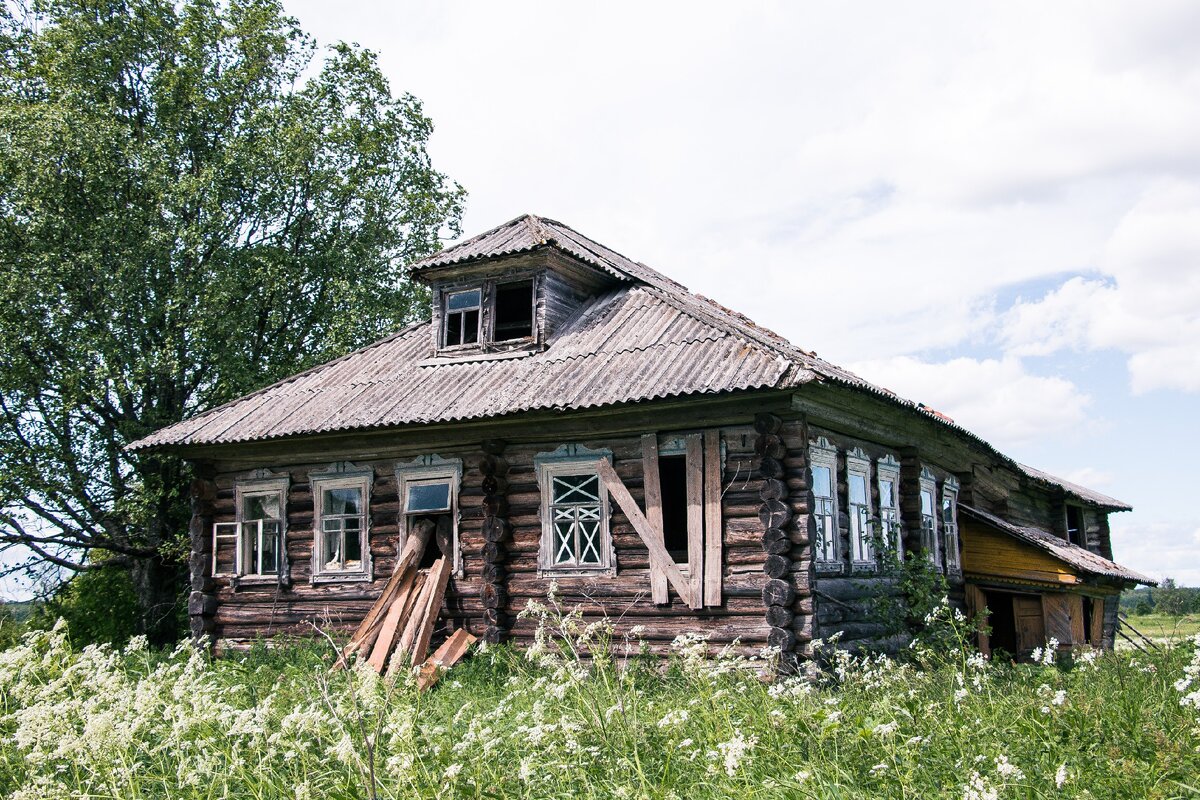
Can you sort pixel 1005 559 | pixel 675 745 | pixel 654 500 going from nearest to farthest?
pixel 675 745, pixel 654 500, pixel 1005 559

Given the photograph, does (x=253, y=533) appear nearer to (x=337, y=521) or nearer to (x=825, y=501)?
(x=337, y=521)

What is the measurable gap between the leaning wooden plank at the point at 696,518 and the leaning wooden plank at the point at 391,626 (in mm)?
3598

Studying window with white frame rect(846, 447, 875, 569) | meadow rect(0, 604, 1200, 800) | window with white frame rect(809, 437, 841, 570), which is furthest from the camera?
window with white frame rect(846, 447, 875, 569)

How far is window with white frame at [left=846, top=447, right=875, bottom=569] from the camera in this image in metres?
12.6

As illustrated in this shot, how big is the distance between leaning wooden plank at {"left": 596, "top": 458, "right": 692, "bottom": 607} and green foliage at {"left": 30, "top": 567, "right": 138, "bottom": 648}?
1234cm

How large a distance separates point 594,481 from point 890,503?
445 centimetres

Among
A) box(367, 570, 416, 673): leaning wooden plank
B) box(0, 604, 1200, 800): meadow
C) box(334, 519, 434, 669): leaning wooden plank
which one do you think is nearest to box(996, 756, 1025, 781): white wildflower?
box(0, 604, 1200, 800): meadow

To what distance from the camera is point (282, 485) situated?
1426 centimetres

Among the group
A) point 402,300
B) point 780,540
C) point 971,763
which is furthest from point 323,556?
point 971,763

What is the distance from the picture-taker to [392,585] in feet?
41.4

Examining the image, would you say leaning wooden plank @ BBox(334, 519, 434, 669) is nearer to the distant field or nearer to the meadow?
the meadow

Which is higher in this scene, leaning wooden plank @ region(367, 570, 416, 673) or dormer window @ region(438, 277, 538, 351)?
dormer window @ region(438, 277, 538, 351)

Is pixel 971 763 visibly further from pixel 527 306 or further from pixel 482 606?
pixel 527 306

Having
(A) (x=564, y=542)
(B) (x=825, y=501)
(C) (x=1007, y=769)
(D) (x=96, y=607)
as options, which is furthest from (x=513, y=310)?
(C) (x=1007, y=769)
